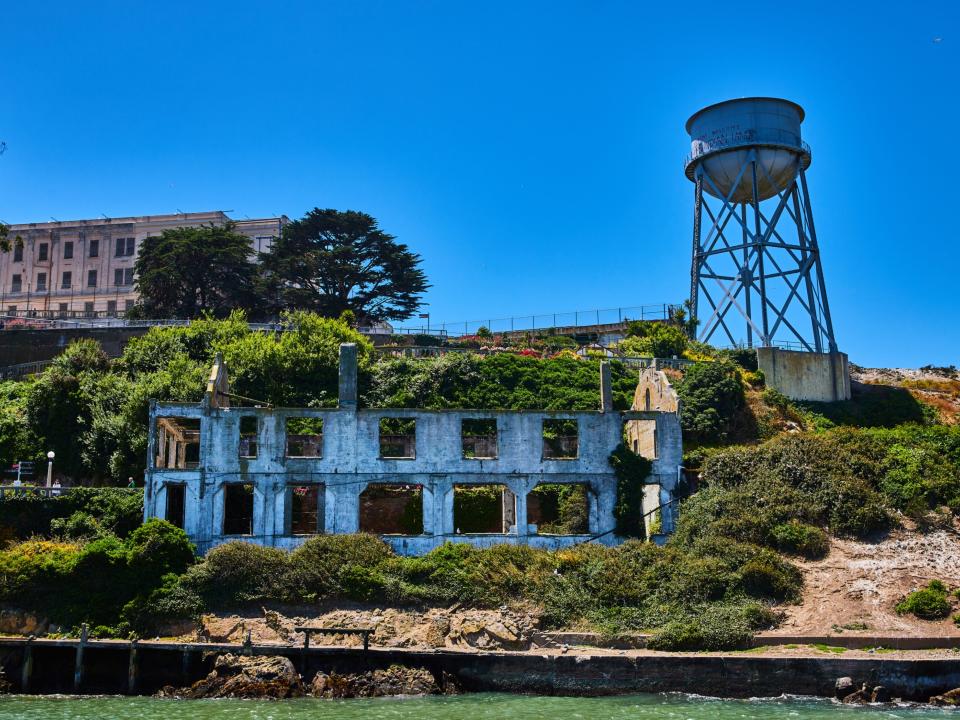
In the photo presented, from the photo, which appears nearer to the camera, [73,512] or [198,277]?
[73,512]

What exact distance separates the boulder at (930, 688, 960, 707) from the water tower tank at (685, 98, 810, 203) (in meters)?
31.6

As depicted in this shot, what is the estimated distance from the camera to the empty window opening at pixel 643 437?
36.1 m

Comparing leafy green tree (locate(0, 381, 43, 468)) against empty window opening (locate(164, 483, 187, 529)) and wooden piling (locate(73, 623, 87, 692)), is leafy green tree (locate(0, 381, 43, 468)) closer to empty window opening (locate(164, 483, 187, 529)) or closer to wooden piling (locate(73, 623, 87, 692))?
empty window opening (locate(164, 483, 187, 529))

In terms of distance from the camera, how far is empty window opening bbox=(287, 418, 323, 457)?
122 ft

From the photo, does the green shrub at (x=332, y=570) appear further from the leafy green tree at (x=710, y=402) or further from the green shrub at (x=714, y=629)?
the leafy green tree at (x=710, y=402)

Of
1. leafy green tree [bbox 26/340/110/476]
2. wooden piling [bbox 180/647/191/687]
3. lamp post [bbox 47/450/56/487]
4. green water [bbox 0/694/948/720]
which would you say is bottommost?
green water [bbox 0/694/948/720]

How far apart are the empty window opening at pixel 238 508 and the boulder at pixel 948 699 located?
2191 cm

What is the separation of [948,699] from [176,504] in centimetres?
2436

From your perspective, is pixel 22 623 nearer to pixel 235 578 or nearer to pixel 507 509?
pixel 235 578

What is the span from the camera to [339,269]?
5872 centimetres

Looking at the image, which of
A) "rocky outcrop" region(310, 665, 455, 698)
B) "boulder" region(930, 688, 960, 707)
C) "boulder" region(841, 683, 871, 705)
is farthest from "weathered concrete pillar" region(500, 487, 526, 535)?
"boulder" region(930, 688, 960, 707)

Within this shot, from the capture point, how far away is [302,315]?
4869 cm

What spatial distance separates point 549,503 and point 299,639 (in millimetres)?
14458

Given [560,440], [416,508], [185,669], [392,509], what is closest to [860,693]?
[185,669]
